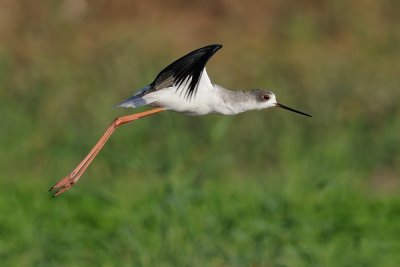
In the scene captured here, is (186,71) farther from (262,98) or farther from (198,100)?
(262,98)

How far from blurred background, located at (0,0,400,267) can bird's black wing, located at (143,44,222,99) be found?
1.81 meters

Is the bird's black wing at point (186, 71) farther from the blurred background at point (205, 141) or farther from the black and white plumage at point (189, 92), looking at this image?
the blurred background at point (205, 141)

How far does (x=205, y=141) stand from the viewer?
9.54 meters

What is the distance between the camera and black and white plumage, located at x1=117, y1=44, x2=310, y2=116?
4590 millimetres

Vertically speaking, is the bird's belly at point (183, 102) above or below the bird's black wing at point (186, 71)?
below

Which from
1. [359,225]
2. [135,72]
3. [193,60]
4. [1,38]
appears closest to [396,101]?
[135,72]

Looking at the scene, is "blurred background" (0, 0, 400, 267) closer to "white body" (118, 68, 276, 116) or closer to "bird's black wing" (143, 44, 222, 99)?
"white body" (118, 68, 276, 116)

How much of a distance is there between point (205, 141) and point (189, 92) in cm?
486

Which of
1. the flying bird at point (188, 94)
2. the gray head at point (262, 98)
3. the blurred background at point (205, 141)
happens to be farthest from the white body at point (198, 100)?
the blurred background at point (205, 141)

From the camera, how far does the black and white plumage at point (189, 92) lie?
4.59 meters

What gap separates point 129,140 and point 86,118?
1.37 meters

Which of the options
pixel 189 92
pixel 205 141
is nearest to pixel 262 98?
pixel 189 92

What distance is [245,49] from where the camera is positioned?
11.8m

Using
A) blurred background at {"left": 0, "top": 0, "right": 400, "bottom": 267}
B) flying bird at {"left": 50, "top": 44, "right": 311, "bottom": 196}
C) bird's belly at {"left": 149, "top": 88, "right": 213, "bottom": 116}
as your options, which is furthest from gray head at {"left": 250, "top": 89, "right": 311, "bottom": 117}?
blurred background at {"left": 0, "top": 0, "right": 400, "bottom": 267}
